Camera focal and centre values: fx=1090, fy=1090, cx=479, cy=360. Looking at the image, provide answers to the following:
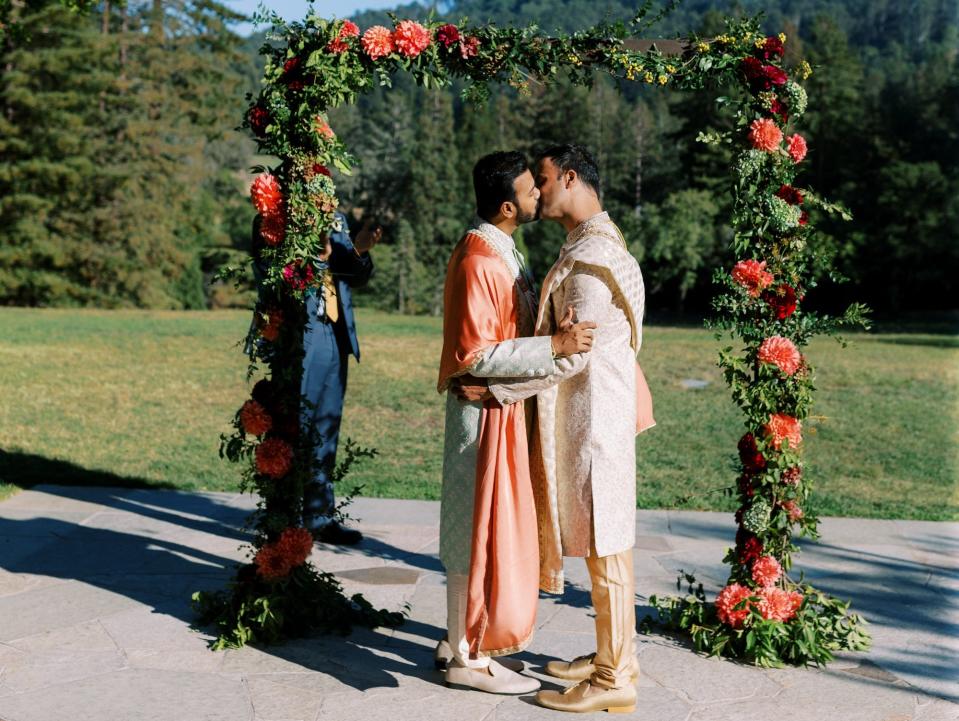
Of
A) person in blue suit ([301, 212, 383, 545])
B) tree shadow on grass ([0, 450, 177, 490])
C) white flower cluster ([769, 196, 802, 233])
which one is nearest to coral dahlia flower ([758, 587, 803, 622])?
white flower cluster ([769, 196, 802, 233])

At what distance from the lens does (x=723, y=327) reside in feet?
15.7

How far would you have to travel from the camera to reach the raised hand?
4070mm

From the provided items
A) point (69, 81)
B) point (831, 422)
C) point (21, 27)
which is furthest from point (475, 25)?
point (69, 81)

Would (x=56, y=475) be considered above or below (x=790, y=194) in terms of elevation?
below

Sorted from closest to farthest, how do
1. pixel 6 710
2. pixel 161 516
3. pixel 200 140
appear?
1. pixel 6 710
2. pixel 161 516
3. pixel 200 140

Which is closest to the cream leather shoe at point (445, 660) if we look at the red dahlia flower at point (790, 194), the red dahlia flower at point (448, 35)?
the red dahlia flower at point (790, 194)

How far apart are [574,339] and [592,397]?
0.91 feet

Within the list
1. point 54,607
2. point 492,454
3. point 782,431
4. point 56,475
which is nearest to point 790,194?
point 782,431

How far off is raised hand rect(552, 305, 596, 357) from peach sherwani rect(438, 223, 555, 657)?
0.46 ft

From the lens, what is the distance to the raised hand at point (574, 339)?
4.07 m

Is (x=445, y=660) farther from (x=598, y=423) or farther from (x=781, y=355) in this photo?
(x=781, y=355)

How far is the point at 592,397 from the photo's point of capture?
166 inches

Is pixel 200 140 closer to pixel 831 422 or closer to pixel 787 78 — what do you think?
pixel 831 422

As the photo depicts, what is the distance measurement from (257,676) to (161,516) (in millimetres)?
2846
